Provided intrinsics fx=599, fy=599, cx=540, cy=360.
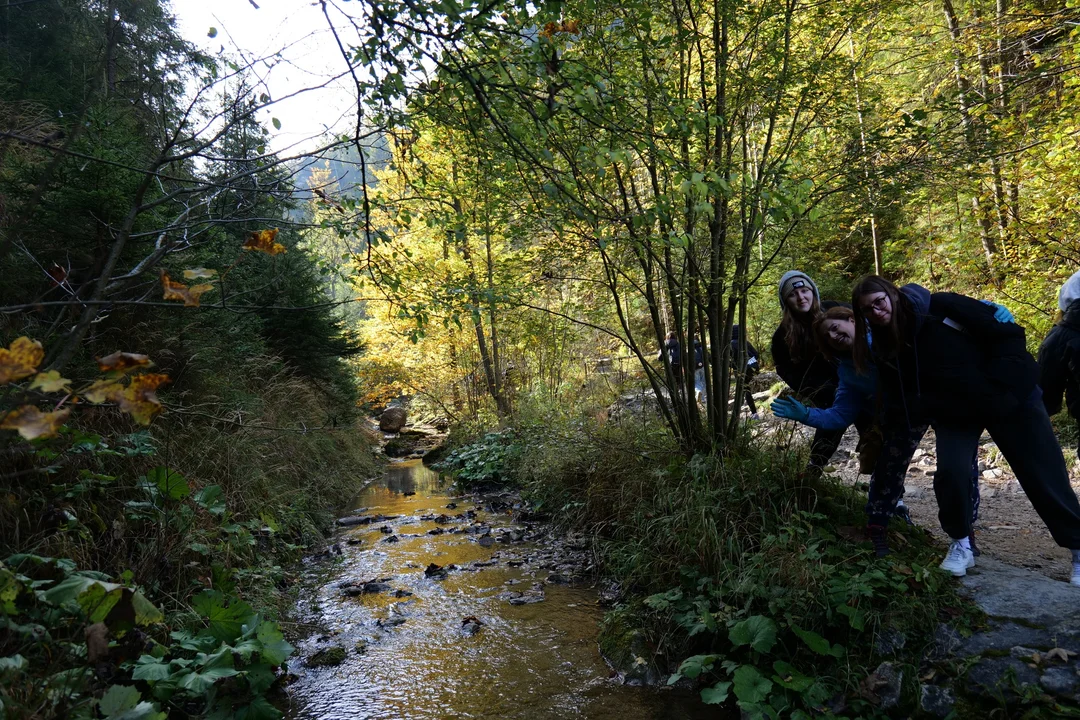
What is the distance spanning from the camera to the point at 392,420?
2020cm

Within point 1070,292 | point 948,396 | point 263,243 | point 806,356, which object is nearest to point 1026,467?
point 948,396

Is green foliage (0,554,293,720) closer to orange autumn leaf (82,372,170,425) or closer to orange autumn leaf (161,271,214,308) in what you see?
orange autumn leaf (82,372,170,425)

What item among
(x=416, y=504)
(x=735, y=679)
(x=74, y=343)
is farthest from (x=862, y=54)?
(x=416, y=504)

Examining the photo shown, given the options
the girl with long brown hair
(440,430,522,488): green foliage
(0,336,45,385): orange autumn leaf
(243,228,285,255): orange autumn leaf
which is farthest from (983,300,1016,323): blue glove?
(440,430,522,488): green foliage

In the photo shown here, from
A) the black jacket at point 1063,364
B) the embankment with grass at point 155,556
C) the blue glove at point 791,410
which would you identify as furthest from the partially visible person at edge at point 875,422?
the embankment with grass at point 155,556

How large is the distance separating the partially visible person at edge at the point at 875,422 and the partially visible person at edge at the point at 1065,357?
37.1 inches

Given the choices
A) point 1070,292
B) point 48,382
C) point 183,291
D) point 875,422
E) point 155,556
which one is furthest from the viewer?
point 1070,292

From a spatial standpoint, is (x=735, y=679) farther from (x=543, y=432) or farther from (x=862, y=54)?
(x=543, y=432)

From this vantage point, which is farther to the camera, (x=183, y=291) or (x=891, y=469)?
(x=891, y=469)

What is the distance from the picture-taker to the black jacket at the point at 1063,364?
13.0 ft

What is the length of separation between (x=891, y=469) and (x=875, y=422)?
295 millimetres

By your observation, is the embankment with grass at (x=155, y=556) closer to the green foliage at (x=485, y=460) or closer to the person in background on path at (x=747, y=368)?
the green foliage at (x=485, y=460)

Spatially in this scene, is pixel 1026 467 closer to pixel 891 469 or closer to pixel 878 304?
pixel 891 469

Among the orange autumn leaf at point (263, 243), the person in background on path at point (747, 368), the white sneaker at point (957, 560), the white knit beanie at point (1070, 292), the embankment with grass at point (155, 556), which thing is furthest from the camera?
the person in background on path at point (747, 368)
